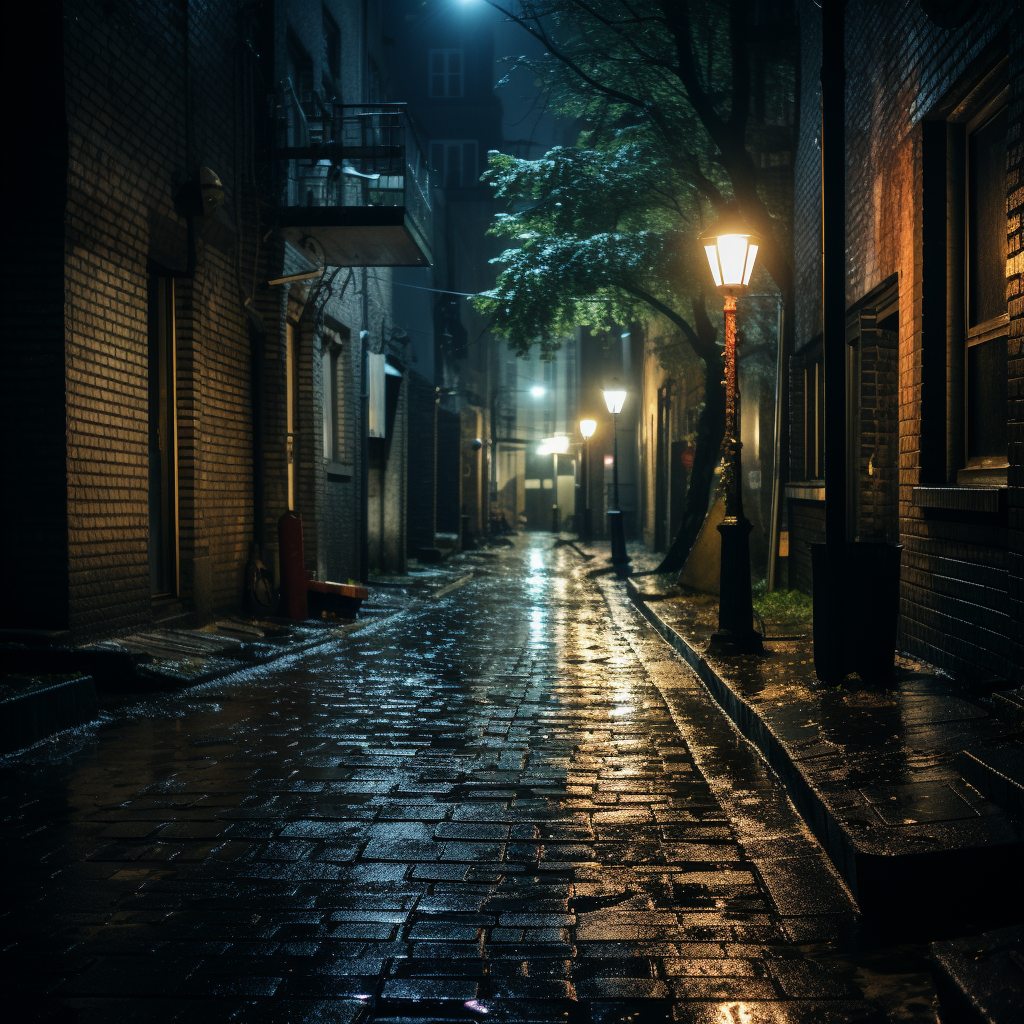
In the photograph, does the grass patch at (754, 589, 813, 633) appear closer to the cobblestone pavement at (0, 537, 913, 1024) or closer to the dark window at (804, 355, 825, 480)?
the dark window at (804, 355, 825, 480)

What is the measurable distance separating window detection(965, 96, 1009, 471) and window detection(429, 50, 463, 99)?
38.1 m

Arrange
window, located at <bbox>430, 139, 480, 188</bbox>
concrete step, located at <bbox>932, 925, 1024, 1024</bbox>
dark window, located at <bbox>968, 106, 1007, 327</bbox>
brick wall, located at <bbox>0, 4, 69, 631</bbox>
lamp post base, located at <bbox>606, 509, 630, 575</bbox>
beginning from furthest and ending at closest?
window, located at <bbox>430, 139, 480, 188</bbox>
lamp post base, located at <bbox>606, 509, 630, 575</bbox>
brick wall, located at <bbox>0, 4, 69, 631</bbox>
dark window, located at <bbox>968, 106, 1007, 327</bbox>
concrete step, located at <bbox>932, 925, 1024, 1024</bbox>

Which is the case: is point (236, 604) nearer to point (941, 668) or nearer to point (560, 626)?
point (560, 626)

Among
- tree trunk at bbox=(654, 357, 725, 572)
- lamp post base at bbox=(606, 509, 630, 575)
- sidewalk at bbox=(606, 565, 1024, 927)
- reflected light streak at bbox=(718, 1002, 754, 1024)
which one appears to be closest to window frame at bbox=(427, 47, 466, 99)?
lamp post base at bbox=(606, 509, 630, 575)

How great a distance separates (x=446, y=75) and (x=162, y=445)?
118ft

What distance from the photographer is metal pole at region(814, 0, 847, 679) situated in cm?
668

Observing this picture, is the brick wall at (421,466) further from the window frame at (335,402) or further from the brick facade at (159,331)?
the brick facade at (159,331)

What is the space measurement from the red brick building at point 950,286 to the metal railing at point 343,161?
5693 mm

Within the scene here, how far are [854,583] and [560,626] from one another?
5963 mm

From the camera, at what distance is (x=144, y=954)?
3.24 m

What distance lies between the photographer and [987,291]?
6.80 meters

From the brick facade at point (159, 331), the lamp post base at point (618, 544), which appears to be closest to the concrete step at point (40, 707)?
the brick facade at point (159, 331)

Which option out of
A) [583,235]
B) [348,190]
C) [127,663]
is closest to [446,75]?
[583,235]

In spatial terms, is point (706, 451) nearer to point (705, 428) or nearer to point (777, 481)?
point (705, 428)
